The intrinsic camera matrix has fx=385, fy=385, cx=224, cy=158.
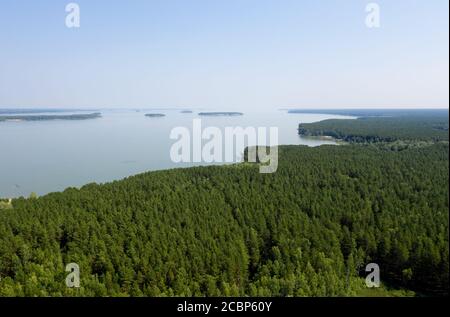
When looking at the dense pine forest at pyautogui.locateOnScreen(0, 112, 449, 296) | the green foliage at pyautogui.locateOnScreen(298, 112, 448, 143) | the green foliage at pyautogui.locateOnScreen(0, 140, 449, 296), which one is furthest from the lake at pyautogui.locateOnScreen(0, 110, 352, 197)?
the green foliage at pyautogui.locateOnScreen(298, 112, 448, 143)

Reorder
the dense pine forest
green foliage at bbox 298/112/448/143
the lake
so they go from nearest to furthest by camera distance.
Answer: the dense pine forest → the lake → green foliage at bbox 298/112/448/143

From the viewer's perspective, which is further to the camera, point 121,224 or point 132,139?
point 132,139

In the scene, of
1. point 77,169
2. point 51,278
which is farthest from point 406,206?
point 77,169

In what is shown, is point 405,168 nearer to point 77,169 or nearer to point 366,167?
point 366,167

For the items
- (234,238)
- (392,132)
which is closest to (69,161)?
(234,238)

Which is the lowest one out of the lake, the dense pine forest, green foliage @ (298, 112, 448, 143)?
the dense pine forest

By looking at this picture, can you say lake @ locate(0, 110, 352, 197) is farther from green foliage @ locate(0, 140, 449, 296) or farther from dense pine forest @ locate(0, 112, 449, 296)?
green foliage @ locate(0, 140, 449, 296)

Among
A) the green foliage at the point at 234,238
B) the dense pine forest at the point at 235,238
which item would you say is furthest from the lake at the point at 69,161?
the green foliage at the point at 234,238
